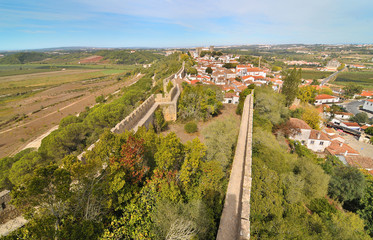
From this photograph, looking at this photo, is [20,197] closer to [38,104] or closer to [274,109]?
[274,109]

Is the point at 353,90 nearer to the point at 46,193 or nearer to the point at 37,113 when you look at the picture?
the point at 46,193

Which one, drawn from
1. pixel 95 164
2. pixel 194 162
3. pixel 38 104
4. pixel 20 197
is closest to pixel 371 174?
pixel 194 162

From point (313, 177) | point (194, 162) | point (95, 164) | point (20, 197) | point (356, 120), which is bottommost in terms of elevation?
point (356, 120)

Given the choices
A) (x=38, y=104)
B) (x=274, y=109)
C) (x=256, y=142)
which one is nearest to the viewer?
(x=256, y=142)

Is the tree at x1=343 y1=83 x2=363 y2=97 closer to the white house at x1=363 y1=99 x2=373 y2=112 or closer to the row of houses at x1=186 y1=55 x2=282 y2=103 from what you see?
the white house at x1=363 y1=99 x2=373 y2=112

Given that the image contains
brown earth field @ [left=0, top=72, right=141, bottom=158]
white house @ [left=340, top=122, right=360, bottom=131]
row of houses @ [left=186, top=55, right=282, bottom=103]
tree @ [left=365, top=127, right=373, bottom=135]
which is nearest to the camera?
brown earth field @ [left=0, top=72, right=141, bottom=158]

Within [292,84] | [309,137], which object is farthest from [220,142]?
[292,84]

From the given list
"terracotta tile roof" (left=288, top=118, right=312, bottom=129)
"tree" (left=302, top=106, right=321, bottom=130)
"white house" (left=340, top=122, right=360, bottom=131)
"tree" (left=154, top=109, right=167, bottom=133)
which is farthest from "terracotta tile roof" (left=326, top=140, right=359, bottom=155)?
"tree" (left=154, top=109, right=167, bottom=133)
